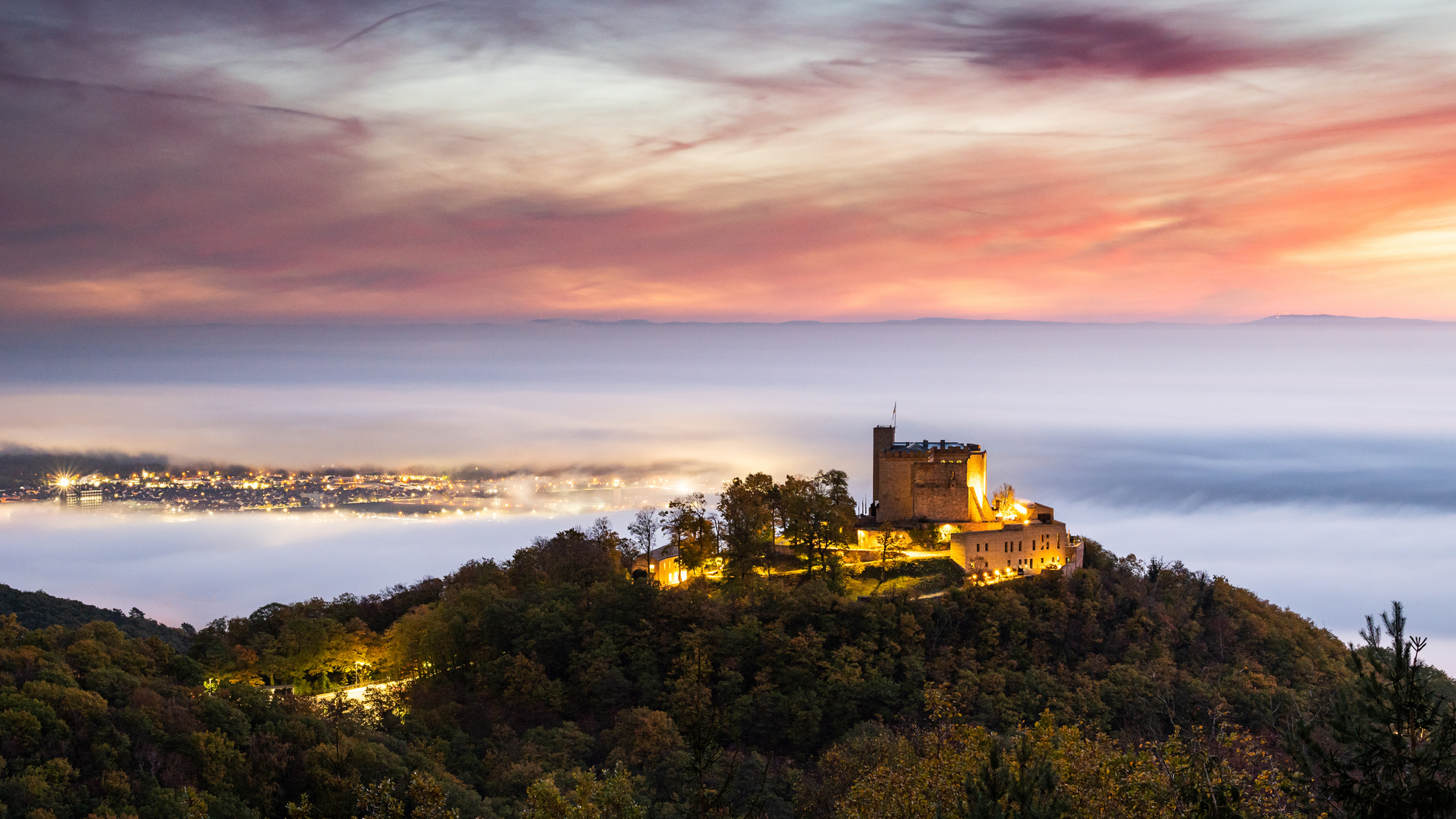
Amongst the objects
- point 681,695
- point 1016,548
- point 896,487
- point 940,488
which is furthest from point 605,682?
point 1016,548

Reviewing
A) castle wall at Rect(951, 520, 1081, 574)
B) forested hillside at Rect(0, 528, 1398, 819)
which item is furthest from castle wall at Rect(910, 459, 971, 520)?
forested hillside at Rect(0, 528, 1398, 819)

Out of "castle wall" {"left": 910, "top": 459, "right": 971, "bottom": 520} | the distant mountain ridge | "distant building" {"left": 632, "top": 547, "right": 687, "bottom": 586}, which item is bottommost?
the distant mountain ridge

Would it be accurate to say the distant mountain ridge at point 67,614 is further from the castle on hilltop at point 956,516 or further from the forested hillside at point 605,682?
the castle on hilltop at point 956,516

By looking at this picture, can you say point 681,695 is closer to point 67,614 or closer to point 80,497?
point 67,614

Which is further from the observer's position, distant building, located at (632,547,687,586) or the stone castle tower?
the stone castle tower

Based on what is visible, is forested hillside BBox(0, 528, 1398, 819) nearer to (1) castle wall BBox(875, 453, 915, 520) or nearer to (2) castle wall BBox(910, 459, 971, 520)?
(2) castle wall BBox(910, 459, 971, 520)

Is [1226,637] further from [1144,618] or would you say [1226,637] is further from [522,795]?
[522,795]
